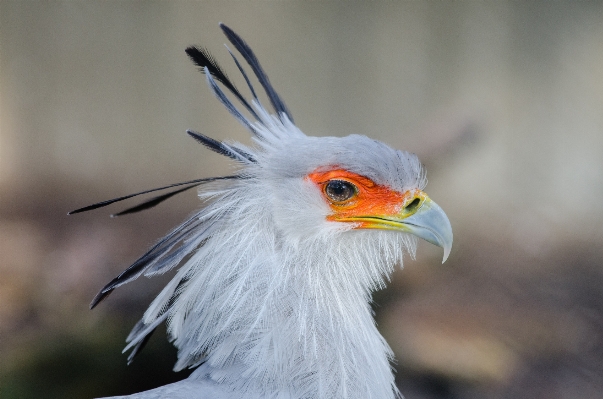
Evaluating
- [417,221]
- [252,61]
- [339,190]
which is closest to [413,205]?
[417,221]

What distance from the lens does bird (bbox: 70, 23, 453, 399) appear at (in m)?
0.85

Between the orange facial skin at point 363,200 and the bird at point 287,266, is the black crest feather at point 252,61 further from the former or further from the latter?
the orange facial skin at point 363,200

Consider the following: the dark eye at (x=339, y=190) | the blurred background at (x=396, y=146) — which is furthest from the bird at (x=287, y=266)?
the blurred background at (x=396, y=146)

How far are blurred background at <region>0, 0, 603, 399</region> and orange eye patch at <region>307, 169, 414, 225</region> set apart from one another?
57 centimetres

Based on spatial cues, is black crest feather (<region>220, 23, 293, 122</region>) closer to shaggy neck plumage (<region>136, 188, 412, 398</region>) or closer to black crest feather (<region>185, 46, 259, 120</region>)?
black crest feather (<region>185, 46, 259, 120</region>)

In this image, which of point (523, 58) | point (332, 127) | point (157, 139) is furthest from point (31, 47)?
point (523, 58)

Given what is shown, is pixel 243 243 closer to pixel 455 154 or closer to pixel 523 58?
pixel 455 154

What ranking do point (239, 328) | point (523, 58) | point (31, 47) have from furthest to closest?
point (523, 58)
point (31, 47)
point (239, 328)

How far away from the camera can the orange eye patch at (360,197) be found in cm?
89

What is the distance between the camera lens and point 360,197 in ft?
2.96

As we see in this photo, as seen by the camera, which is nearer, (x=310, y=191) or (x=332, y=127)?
(x=310, y=191)

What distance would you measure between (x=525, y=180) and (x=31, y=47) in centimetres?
151

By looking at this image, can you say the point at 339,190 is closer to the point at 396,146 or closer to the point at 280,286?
the point at 280,286

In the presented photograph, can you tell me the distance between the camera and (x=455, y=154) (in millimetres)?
1472
